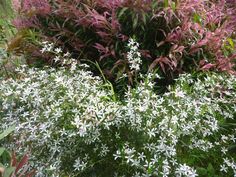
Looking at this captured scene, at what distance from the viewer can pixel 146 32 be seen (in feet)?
11.2

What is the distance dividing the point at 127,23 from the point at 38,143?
143 cm

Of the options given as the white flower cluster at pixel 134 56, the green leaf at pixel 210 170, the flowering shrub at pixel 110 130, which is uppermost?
the white flower cluster at pixel 134 56

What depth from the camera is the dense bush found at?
10.7 feet

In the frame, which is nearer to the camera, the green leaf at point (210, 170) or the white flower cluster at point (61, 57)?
the green leaf at point (210, 170)

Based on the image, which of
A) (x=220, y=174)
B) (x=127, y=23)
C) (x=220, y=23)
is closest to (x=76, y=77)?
(x=127, y=23)

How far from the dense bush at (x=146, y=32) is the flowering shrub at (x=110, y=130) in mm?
733

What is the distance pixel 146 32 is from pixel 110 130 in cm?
133

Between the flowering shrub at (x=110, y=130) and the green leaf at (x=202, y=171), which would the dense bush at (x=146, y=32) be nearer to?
the flowering shrub at (x=110, y=130)

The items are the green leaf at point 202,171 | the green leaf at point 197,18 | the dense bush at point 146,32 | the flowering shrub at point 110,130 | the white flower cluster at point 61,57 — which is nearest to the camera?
the flowering shrub at point 110,130

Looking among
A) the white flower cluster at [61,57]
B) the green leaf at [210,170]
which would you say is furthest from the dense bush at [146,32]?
the green leaf at [210,170]

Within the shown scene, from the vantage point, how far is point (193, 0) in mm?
3373

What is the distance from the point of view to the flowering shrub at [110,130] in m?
2.22

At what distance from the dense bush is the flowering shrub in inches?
28.8

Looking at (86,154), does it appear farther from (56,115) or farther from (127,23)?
(127,23)
